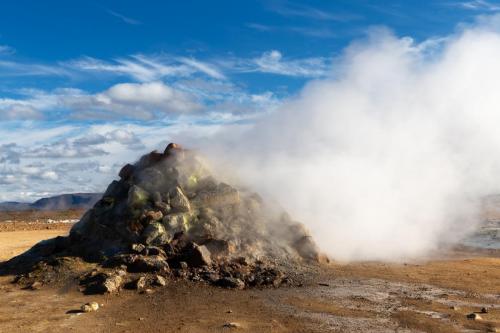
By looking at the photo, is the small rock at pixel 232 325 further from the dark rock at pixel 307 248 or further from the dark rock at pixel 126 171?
the dark rock at pixel 126 171

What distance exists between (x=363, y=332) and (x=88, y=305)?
17.5 feet

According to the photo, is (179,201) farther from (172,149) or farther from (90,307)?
(90,307)

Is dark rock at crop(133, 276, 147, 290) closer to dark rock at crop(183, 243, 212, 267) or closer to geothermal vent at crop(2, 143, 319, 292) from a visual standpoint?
geothermal vent at crop(2, 143, 319, 292)

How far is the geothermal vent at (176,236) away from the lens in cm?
1219

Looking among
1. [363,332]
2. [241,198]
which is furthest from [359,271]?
[363,332]

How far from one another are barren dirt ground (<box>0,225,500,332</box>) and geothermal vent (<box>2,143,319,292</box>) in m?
0.73

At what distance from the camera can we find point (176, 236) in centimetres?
1388

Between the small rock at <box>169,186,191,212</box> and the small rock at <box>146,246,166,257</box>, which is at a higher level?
the small rock at <box>169,186,191,212</box>

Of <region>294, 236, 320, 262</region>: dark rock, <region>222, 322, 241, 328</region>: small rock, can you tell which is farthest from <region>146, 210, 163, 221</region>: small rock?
<region>222, 322, 241, 328</region>: small rock

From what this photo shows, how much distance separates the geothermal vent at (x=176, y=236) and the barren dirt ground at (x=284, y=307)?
73cm

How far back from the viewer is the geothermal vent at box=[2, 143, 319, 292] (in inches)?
480

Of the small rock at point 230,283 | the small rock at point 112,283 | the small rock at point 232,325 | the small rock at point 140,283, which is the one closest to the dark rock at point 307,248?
the small rock at point 230,283

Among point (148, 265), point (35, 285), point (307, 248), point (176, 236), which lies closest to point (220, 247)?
point (176, 236)

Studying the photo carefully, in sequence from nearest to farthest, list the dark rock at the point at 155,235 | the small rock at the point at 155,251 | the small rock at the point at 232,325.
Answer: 1. the small rock at the point at 232,325
2. the small rock at the point at 155,251
3. the dark rock at the point at 155,235
